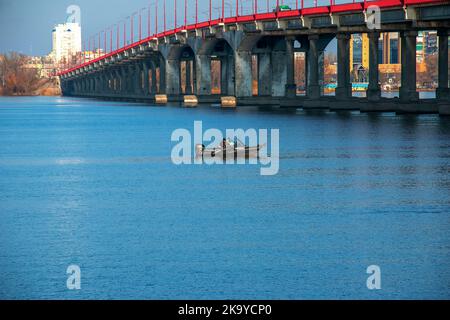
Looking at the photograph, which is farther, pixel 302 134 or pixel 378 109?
pixel 378 109

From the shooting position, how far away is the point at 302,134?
86.2 metres

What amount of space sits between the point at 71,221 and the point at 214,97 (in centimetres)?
13267

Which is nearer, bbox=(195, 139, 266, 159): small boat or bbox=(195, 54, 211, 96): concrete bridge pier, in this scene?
bbox=(195, 139, 266, 159): small boat

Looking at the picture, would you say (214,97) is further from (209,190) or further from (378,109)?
(209,190)

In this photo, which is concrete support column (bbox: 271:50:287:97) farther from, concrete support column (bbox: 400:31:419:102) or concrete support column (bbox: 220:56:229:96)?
concrete support column (bbox: 400:31:419:102)

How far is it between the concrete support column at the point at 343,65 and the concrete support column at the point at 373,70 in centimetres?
491

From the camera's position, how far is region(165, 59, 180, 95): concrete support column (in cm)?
18562

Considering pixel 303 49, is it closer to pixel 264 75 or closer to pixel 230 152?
pixel 264 75

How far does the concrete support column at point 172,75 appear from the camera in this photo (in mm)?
185625

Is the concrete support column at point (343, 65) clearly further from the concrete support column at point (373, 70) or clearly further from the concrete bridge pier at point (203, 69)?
the concrete bridge pier at point (203, 69)

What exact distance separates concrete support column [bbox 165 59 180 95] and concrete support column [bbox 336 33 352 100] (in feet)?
217

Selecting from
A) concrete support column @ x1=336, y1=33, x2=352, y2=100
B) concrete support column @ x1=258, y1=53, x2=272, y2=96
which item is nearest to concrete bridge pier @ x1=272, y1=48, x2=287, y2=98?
concrete support column @ x1=258, y1=53, x2=272, y2=96

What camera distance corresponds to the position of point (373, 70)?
377 feet
